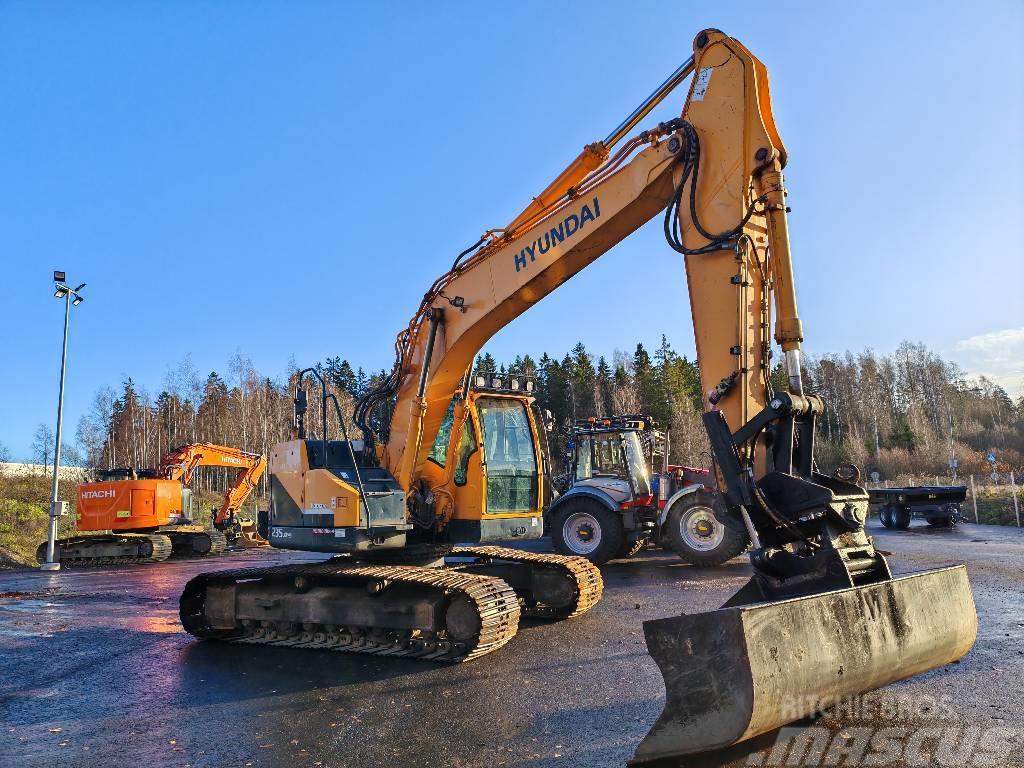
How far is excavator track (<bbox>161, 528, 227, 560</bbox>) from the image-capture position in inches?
837

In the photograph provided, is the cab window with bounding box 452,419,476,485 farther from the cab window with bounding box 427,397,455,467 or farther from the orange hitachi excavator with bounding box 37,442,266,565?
the orange hitachi excavator with bounding box 37,442,266,565

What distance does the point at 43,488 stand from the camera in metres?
36.5

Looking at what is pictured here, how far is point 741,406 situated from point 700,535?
28.5 feet

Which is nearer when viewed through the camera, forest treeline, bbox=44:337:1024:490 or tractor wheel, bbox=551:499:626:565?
tractor wheel, bbox=551:499:626:565

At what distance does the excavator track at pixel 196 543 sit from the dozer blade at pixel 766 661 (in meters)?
19.9

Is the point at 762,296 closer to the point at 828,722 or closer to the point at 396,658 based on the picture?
the point at 828,722

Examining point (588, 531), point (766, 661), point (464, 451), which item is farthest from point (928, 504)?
point (766, 661)

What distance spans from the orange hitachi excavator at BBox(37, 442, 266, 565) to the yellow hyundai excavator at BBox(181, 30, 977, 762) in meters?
13.2

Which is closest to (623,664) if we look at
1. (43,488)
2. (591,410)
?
(43,488)

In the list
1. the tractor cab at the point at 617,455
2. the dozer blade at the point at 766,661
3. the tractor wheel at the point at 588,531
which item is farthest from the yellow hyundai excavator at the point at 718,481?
the tractor cab at the point at 617,455

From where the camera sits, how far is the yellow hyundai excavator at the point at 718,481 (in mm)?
3961

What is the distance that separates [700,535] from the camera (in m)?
13.4

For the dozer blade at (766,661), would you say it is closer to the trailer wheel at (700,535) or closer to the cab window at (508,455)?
the cab window at (508,455)

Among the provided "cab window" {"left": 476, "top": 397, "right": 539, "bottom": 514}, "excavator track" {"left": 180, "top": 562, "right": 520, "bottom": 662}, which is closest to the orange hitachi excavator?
"excavator track" {"left": 180, "top": 562, "right": 520, "bottom": 662}
